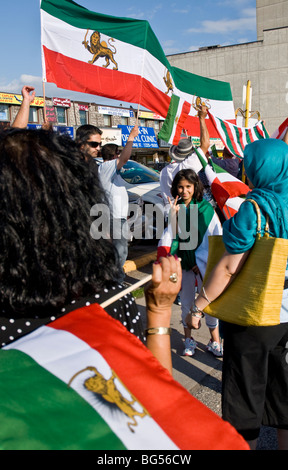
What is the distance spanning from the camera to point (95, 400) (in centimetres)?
90

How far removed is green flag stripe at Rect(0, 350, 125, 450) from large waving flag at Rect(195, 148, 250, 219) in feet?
11.7

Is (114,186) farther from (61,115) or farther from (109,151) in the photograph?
(61,115)

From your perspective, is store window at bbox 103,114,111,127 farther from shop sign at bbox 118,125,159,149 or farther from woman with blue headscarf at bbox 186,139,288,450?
woman with blue headscarf at bbox 186,139,288,450

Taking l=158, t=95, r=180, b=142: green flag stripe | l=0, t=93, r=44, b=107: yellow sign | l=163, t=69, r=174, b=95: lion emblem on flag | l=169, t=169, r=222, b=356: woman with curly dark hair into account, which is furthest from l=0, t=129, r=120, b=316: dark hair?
l=0, t=93, r=44, b=107: yellow sign

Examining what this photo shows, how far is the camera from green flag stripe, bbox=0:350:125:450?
813 mm

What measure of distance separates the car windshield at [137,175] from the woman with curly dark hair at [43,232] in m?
8.55

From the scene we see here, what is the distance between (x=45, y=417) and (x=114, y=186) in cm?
333

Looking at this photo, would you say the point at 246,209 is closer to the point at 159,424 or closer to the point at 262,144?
the point at 262,144

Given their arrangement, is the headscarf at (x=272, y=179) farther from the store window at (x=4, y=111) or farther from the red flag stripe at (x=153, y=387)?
the store window at (x=4, y=111)

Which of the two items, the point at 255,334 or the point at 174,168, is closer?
the point at 255,334

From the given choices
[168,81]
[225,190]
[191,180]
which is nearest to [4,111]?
[168,81]

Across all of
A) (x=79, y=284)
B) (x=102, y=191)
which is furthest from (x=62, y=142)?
(x=79, y=284)

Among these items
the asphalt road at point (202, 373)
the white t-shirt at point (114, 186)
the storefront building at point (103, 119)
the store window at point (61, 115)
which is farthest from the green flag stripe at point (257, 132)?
the store window at point (61, 115)

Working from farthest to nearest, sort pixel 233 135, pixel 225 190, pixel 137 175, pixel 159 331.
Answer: pixel 137 175
pixel 233 135
pixel 225 190
pixel 159 331
